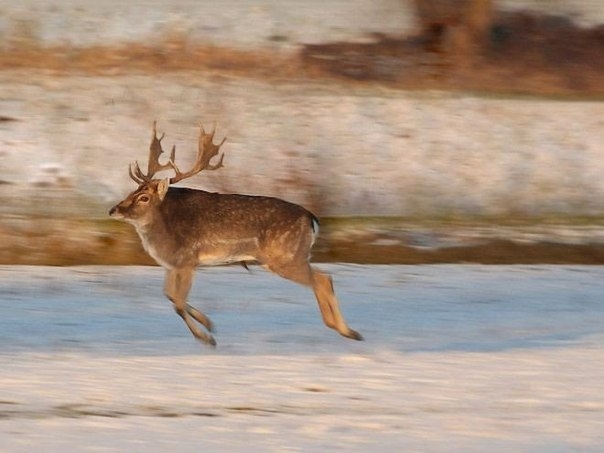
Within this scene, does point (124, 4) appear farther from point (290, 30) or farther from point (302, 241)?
point (302, 241)

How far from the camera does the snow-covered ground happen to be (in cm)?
1019

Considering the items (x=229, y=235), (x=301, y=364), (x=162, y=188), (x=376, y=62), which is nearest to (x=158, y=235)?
(x=162, y=188)

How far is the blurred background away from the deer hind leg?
5341 millimetres

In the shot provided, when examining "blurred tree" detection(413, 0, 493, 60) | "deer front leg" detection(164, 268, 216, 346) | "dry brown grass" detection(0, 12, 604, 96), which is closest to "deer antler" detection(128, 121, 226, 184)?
"deer front leg" detection(164, 268, 216, 346)

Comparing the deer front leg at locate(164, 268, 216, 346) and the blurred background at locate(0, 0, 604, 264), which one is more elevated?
the deer front leg at locate(164, 268, 216, 346)

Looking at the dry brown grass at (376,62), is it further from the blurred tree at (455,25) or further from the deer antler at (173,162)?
the deer antler at (173,162)

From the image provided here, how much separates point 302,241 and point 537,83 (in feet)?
45.7

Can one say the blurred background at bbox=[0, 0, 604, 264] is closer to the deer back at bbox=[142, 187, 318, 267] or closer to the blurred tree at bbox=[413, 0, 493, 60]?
the blurred tree at bbox=[413, 0, 493, 60]

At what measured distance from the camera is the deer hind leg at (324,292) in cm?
1428

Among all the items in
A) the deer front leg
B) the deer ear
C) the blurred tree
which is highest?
the deer ear

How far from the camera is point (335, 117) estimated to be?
84.3 ft

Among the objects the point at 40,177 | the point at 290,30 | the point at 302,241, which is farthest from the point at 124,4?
the point at 302,241

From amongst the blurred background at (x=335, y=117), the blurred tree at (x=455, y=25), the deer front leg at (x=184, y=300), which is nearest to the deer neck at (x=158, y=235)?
the deer front leg at (x=184, y=300)

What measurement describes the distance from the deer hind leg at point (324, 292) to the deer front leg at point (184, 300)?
0.74 m
